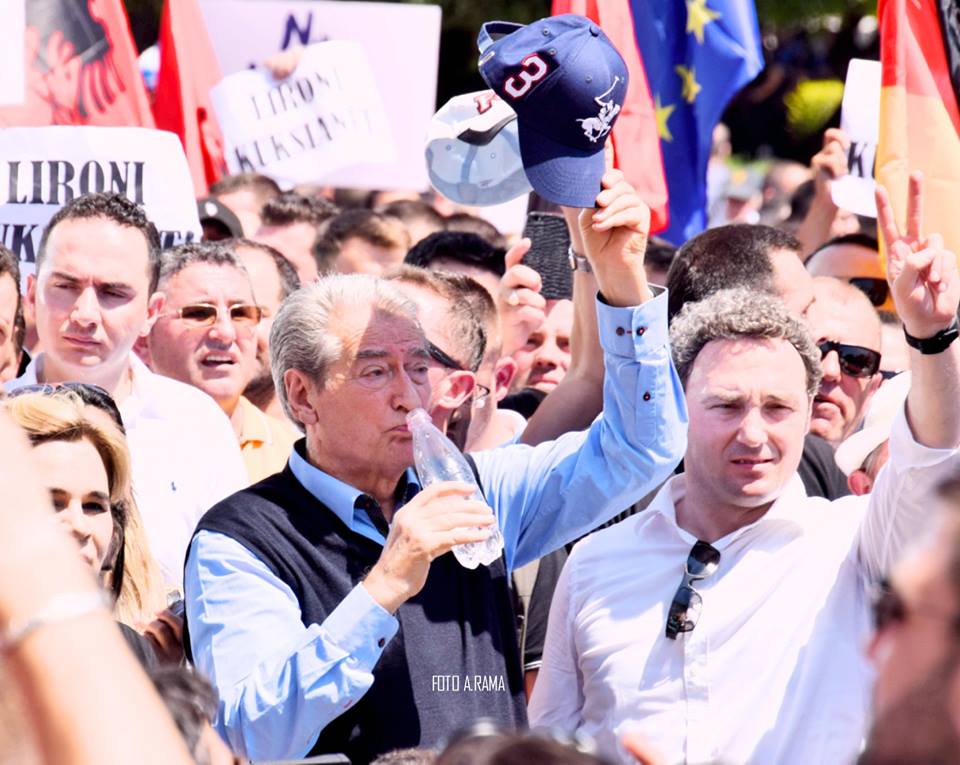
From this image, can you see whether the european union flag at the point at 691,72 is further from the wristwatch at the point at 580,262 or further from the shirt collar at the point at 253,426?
the wristwatch at the point at 580,262

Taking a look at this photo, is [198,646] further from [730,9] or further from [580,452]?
[730,9]

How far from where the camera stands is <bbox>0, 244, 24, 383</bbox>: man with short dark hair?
473 cm

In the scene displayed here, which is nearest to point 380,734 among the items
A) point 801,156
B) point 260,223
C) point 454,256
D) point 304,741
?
point 304,741

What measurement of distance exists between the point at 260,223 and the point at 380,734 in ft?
15.4

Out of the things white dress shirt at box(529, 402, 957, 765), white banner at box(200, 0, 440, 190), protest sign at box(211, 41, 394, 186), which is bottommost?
white dress shirt at box(529, 402, 957, 765)

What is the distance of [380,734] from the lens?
10.6 feet

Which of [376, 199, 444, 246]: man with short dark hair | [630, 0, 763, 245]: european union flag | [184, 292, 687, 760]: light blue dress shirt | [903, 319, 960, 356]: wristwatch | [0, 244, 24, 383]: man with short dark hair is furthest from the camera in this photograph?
[376, 199, 444, 246]: man with short dark hair

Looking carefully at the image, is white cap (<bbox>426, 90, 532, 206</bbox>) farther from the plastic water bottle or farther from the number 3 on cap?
the plastic water bottle

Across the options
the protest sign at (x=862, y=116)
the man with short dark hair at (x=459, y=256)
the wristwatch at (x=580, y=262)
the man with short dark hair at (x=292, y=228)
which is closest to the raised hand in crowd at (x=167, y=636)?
the wristwatch at (x=580, y=262)

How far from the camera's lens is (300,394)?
3.64 meters

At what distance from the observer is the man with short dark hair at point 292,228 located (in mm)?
7590

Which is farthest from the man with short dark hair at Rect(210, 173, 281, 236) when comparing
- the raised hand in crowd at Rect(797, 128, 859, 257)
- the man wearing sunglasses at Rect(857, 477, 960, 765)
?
the man wearing sunglasses at Rect(857, 477, 960, 765)

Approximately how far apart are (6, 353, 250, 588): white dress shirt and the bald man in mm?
1878

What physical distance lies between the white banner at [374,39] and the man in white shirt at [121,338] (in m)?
3.44
